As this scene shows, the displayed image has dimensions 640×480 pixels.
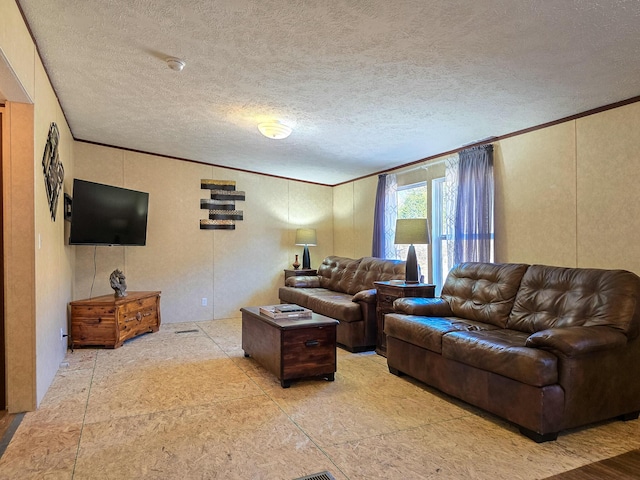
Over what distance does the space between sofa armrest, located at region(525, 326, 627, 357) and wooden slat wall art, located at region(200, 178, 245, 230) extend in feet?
16.0

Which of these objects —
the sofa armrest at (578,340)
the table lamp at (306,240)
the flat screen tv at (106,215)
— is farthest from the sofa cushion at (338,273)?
the sofa armrest at (578,340)

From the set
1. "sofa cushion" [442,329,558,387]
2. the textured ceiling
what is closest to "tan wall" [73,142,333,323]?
the textured ceiling

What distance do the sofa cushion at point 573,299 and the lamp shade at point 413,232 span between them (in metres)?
1.15

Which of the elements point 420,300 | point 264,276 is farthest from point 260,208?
point 420,300

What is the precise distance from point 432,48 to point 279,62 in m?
1.06

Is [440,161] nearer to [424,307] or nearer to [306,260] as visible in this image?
[424,307]

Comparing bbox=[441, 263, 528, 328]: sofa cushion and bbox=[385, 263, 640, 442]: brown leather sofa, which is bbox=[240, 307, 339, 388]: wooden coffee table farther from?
bbox=[441, 263, 528, 328]: sofa cushion

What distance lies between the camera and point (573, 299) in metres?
2.88

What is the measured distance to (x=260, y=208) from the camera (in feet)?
22.1

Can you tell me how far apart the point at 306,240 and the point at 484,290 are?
359 centimetres

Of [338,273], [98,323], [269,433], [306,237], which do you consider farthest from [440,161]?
[98,323]

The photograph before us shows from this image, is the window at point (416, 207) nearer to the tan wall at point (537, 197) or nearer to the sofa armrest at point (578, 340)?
the tan wall at point (537, 197)

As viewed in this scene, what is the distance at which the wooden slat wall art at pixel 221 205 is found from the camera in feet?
20.7

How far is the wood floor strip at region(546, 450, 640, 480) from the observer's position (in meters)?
2.02
